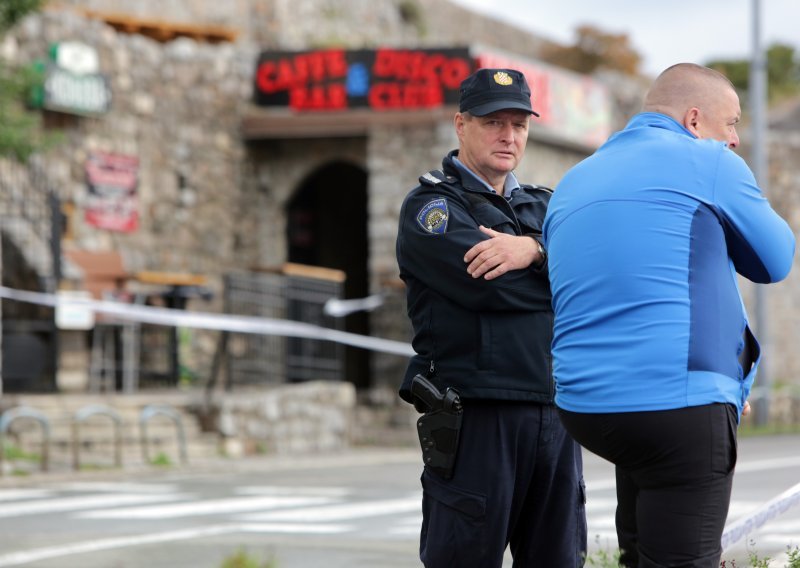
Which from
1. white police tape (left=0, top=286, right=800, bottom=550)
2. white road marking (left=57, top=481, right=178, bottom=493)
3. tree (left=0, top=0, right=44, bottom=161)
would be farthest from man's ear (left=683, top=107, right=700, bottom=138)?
tree (left=0, top=0, right=44, bottom=161)

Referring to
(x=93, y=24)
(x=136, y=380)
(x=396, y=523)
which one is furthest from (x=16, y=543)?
(x=93, y=24)

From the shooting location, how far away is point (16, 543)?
934 centimetres

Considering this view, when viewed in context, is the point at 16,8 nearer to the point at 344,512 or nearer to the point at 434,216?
the point at 344,512

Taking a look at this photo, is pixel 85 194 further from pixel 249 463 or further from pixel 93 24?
pixel 249 463

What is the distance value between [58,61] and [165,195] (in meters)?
2.86

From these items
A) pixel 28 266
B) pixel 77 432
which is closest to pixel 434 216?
pixel 77 432

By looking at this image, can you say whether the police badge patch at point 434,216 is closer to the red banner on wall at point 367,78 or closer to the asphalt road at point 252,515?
the asphalt road at point 252,515

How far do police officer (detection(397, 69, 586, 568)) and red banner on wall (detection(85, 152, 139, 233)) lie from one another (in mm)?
15716

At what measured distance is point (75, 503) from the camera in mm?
11773

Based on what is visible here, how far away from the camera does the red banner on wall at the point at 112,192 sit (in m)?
20.1

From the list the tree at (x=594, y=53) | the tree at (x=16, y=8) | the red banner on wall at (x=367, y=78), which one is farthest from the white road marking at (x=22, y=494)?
the tree at (x=594, y=53)

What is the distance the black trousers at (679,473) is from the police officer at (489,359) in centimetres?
62

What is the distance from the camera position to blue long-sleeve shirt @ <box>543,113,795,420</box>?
393cm

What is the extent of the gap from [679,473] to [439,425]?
898 mm
